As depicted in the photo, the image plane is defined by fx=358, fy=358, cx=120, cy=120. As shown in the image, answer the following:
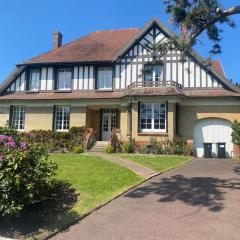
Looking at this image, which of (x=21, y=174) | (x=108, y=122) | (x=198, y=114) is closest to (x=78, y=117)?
(x=108, y=122)

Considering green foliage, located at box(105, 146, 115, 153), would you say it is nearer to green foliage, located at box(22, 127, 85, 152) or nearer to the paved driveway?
green foliage, located at box(22, 127, 85, 152)

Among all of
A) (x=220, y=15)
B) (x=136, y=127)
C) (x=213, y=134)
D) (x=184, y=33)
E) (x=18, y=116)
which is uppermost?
(x=220, y=15)

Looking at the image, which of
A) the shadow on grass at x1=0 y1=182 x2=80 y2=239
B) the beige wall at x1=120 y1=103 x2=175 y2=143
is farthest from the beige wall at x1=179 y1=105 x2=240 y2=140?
the shadow on grass at x1=0 y1=182 x2=80 y2=239

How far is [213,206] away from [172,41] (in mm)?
5949

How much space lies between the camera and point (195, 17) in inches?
467

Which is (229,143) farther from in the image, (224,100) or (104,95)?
(104,95)

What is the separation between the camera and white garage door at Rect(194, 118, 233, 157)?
74.6ft

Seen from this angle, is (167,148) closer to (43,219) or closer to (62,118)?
(62,118)

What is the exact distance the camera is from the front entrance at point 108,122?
25.4 metres

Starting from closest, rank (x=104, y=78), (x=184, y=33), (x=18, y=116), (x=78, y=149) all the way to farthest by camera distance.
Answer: (x=184, y=33), (x=78, y=149), (x=104, y=78), (x=18, y=116)

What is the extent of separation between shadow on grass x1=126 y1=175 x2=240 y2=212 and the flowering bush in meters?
2.68

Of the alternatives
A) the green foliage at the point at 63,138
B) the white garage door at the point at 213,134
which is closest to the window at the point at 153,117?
the white garage door at the point at 213,134

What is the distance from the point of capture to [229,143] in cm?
2269

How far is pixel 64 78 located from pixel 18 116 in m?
4.36
